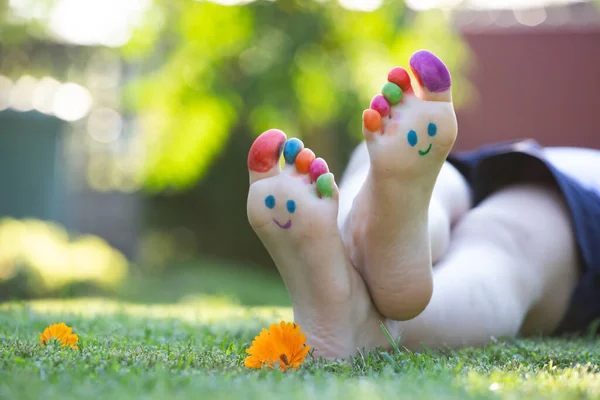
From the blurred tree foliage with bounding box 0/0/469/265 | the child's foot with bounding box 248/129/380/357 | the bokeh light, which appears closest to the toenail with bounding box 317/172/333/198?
the child's foot with bounding box 248/129/380/357

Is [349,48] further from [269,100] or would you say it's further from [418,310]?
[418,310]

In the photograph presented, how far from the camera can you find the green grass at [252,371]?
0.87m

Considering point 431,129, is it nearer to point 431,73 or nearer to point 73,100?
point 431,73

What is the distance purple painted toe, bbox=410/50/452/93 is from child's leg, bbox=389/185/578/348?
0.45 metres

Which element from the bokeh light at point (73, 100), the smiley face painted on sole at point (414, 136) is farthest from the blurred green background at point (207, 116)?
the smiley face painted on sole at point (414, 136)

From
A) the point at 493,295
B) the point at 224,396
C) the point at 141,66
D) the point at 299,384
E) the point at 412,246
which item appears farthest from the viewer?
the point at 141,66

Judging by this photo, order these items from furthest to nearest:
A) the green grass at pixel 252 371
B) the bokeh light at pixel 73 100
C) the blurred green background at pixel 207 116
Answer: the bokeh light at pixel 73 100 → the blurred green background at pixel 207 116 → the green grass at pixel 252 371

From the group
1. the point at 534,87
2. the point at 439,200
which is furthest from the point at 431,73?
the point at 534,87

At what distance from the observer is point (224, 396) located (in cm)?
84

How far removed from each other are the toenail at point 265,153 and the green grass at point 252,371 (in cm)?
34

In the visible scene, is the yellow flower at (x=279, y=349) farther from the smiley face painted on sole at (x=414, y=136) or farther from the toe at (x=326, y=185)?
the smiley face painted on sole at (x=414, y=136)

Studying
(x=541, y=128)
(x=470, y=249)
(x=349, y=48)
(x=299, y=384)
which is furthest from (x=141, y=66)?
(x=299, y=384)

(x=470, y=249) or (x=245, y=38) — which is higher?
(x=245, y=38)

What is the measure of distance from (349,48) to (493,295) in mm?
4314
